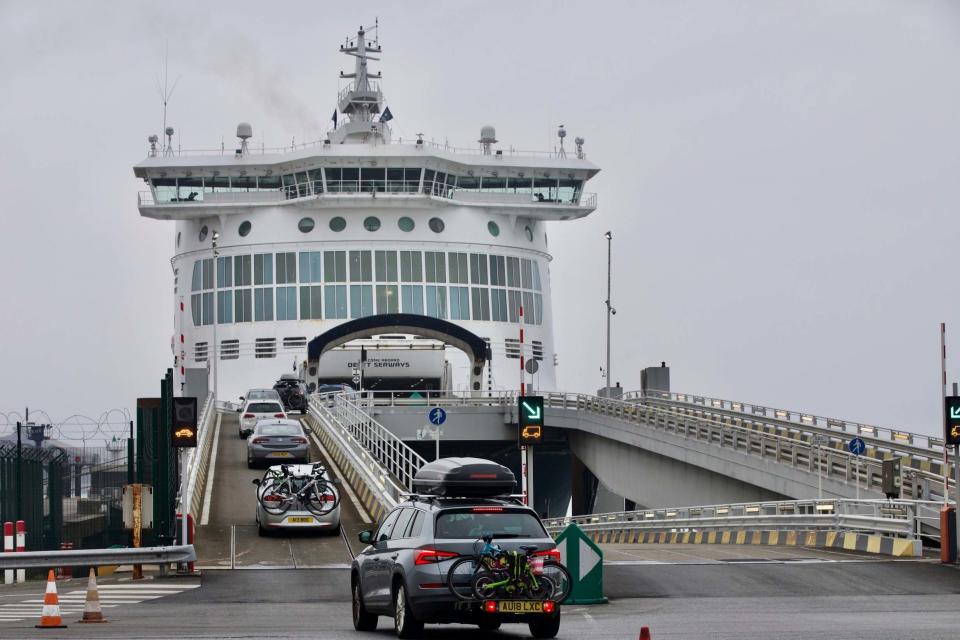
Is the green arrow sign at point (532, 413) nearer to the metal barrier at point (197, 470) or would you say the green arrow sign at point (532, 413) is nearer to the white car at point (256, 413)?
the metal barrier at point (197, 470)

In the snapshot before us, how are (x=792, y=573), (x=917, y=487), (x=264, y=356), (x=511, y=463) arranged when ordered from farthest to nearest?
(x=264, y=356)
(x=511, y=463)
(x=917, y=487)
(x=792, y=573)

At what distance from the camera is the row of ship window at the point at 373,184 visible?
8419cm

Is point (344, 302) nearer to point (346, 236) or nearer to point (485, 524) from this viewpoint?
point (346, 236)

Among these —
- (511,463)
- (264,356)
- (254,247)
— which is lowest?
(511,463)

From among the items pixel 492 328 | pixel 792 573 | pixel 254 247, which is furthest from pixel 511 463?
pixel 792 573

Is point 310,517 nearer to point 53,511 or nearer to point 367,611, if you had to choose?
point 53,511

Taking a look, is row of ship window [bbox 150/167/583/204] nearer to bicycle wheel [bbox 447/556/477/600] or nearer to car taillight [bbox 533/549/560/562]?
car taillight [bbox 533/549/560/562]

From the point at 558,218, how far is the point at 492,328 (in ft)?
23.7

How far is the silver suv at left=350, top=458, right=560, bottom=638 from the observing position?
15.5 m

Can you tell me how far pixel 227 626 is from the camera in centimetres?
1705

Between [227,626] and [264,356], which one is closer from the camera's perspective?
[227,626]

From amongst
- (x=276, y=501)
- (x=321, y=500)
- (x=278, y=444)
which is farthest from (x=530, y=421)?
(x=278, y=444)

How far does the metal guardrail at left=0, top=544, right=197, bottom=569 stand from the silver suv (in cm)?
700

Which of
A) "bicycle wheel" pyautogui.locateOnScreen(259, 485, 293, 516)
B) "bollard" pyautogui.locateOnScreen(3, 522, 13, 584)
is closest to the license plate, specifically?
"bollard" pyautogui.locateOnScreen(3, 522, 13, 584)
